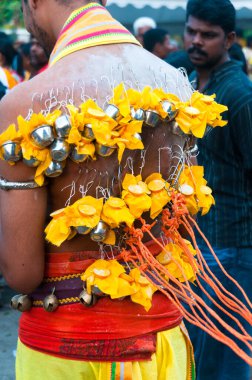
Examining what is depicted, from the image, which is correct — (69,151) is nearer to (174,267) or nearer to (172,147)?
(172,147)

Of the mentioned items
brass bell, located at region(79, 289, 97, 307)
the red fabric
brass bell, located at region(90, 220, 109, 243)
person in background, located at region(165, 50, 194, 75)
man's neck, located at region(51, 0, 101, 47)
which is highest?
person in background, located at region(165, 50, 194, 75)

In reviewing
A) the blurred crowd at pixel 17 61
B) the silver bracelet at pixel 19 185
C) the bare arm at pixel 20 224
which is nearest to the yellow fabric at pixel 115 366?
the bare arm at pixel 20 224

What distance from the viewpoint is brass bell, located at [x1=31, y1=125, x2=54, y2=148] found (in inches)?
69.8

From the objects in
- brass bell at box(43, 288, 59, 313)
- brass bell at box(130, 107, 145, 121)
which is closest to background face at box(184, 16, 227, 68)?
brass bell at box(130, 107, 145, 121)

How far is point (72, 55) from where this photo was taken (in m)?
1.93

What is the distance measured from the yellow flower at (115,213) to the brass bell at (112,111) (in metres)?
0.24

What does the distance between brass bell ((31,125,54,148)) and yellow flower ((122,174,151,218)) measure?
0.86 feet

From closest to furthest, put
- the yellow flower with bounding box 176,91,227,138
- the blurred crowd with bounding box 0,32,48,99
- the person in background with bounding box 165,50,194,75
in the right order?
the yellow flower with bounding box 176,91,227,138
the person in background with bounding box 165,50,194,75
the blurred crowd with bounding box 0,32,48,99

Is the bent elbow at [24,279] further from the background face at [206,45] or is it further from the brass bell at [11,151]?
the background face at [206,45]

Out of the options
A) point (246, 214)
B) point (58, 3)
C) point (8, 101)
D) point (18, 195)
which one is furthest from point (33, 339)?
point (246, 214)

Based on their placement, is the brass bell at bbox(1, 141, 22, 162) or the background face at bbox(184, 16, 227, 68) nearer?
the brass bell at bbox(1, 141, 22, 162)

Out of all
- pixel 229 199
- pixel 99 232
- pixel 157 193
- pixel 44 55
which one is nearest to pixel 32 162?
pixel 99 232

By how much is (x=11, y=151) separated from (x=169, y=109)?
1.58 ft

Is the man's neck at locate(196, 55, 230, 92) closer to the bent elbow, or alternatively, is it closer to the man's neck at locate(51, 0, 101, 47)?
the man's neck at locate(51, 0, 101, 47)
